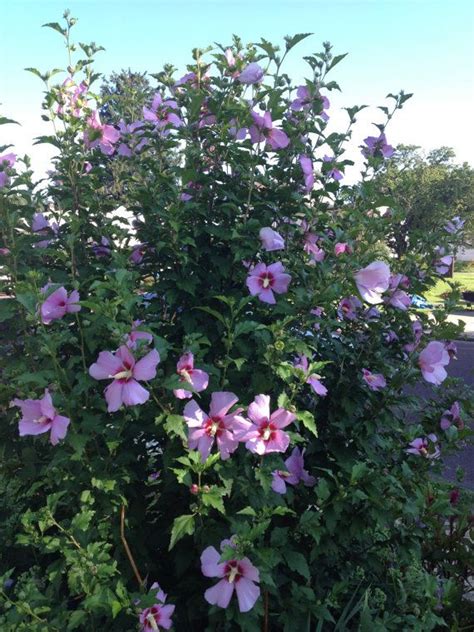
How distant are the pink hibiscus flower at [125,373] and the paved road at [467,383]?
1.31 m

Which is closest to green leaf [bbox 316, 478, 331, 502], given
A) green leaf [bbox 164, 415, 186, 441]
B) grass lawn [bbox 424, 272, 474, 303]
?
green leaf [bbox 164, 415, 186, 441]

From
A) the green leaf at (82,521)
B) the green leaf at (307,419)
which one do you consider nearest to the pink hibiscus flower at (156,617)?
the green leaf at (82,521)

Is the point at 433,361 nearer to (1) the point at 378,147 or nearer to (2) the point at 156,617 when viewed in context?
(1) the point at 378,147

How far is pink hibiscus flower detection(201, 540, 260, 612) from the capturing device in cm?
161

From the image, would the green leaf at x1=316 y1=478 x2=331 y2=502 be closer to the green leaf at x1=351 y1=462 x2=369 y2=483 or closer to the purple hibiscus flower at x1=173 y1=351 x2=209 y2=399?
the green leaf at x1=351 y1=462 x2=369 y2=483

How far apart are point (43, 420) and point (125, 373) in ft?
1.00

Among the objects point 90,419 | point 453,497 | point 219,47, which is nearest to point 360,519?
point 453,497

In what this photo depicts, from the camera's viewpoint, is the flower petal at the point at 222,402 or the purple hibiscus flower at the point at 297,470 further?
the purple hibiscus flower at the point at 297,470

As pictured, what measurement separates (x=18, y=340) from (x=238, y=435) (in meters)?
1.05

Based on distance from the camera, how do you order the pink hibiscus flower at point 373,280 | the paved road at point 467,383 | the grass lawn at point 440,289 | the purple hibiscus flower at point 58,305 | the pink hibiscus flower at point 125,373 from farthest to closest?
1. the paved road at point 467,383
2. the grass lawn at point 440,289
3. the pink hibiscus flower at point 373,280
4. the purple hibiscus flower at point 58,305
5. the pink hibiscus flower at point 125,373

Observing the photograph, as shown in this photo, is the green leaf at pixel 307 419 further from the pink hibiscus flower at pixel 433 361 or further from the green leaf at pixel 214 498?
the pink hibiscus flower at pixel 433 361

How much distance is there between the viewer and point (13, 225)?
199 centimetres

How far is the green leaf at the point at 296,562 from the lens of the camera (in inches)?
71.3

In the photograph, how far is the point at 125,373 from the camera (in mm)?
1538
